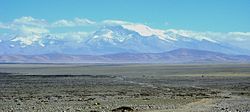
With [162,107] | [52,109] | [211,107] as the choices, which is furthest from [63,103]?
[211,107]

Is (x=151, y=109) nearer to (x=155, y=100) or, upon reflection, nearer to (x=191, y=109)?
(x=191, y=109)

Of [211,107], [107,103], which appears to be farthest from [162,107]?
[107,103]

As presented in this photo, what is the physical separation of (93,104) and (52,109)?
152 inches

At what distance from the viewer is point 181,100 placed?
3516 centimetres

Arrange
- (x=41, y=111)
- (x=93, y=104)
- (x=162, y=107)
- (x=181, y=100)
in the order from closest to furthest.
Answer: (x=41, y=111)
(x=162, y=107)
(x=93, y=104)
(x=181, y=100)

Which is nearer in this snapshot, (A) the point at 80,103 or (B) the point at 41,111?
(B) the point at 41,111

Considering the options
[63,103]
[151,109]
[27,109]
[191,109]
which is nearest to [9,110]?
[27,109]

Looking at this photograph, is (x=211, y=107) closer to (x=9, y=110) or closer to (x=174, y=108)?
(x=174, y=108)

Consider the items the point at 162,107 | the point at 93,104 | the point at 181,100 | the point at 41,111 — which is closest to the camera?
the point at 41,111

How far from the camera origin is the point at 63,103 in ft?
111

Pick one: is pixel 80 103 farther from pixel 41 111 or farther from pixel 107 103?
pixel 41 111

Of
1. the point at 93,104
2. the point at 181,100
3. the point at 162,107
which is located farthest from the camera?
the point at 181,100

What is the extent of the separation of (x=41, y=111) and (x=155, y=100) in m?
9.79

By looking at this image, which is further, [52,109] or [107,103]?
[107,103]
